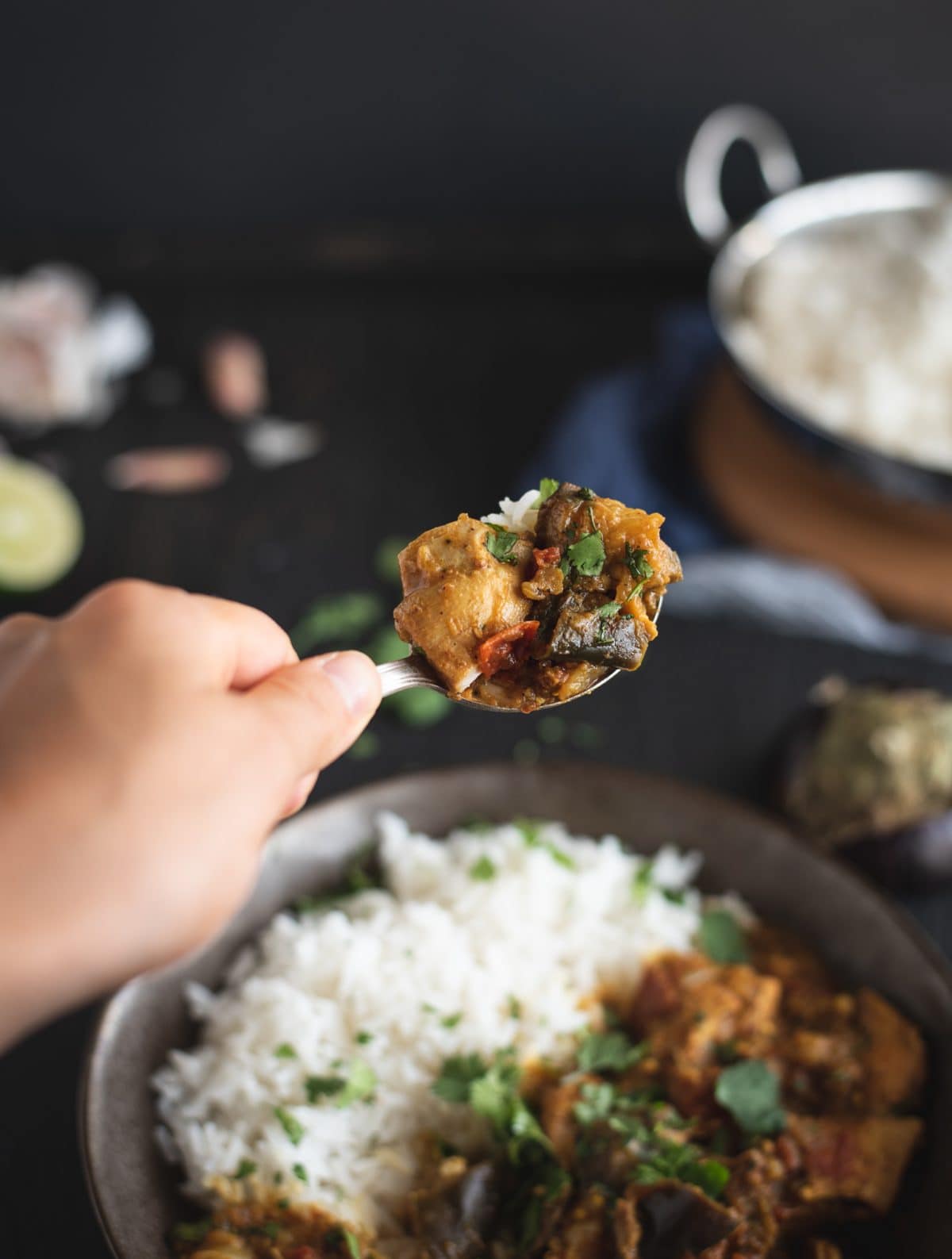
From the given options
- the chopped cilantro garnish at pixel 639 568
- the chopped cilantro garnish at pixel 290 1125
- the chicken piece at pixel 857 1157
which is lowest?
the chicken piece at pixel 857 1157

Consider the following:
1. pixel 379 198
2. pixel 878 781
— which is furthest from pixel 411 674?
pixel 379 198

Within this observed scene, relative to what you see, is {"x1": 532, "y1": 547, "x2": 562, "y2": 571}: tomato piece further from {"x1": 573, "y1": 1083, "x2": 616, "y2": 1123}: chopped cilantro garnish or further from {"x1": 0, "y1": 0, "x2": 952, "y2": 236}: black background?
{"x1": 0, "y1": 0, "x2": 952, "y2": 236}: black background

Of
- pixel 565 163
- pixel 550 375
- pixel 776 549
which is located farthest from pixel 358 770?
pixel 565 163

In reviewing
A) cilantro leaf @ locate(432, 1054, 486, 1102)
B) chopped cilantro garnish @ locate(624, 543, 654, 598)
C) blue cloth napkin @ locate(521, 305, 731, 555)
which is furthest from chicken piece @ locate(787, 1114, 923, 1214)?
blue cloth napkin @ locate(521, 305, 731, 555)

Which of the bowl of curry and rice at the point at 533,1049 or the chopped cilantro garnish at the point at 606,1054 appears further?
the chopped cilantro garnish at the point at 606,1054

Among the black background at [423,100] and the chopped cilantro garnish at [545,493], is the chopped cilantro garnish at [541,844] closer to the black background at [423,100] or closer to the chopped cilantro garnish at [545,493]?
the chopped cilantro garnish at [545,493]

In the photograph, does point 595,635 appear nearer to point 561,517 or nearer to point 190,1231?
point 561,517

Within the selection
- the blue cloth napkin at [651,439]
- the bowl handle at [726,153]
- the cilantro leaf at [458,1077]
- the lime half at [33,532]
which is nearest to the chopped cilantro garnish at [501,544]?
the cilantro leaf at [458,1077]
